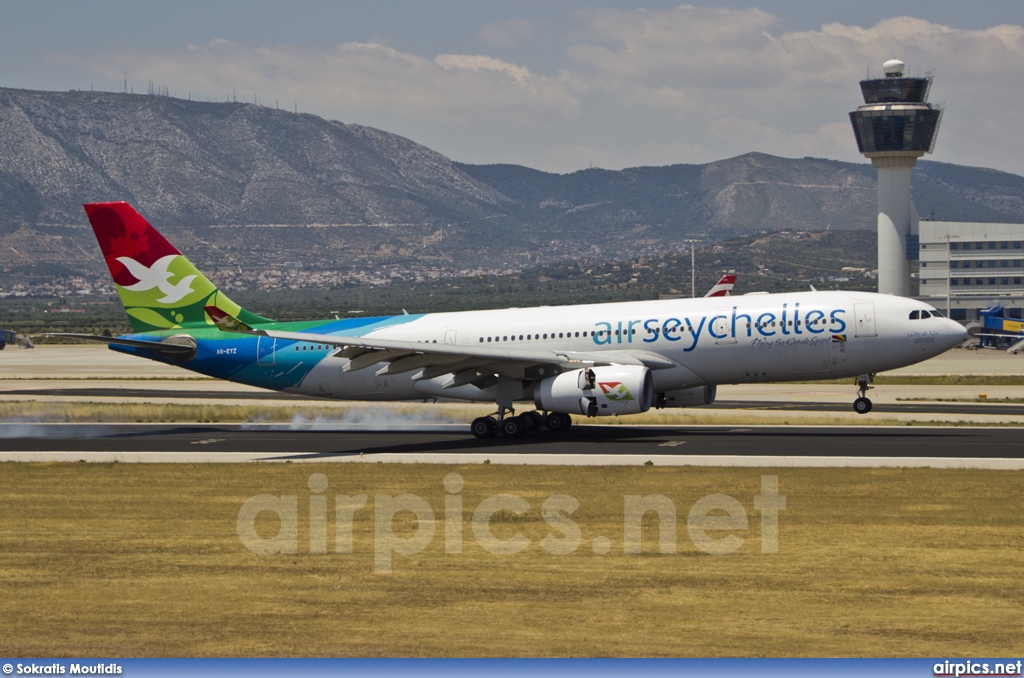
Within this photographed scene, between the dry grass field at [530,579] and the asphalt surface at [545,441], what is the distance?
6.83 metres

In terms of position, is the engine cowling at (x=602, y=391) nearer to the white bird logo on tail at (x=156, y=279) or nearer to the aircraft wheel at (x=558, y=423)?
the aircraft wheel at (x=558, y=423)

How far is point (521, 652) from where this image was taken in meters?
15.9

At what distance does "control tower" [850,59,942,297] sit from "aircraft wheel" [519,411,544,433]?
114 meters

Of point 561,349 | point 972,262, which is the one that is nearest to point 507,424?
point 561,349

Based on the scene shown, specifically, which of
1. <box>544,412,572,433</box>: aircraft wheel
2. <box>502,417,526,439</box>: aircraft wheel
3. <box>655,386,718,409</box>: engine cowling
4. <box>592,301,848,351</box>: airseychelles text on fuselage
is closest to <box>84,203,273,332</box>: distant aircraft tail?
<box>502,417,526,439</box>: aircraft wheel

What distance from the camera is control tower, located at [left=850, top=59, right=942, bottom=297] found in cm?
14912

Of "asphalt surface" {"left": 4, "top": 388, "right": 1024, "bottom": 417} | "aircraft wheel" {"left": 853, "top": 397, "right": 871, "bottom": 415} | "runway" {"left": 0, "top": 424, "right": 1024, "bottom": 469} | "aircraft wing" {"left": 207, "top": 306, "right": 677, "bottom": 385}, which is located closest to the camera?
"runway" {"left": 0, "top": 424, "right": 1024, "bottom": 469}

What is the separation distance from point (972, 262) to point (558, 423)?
424 ft

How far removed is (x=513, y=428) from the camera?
42719 millimetres

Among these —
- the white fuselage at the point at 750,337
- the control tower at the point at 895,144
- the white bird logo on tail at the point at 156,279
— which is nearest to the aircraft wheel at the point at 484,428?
the white fuselage at the point at 750,337

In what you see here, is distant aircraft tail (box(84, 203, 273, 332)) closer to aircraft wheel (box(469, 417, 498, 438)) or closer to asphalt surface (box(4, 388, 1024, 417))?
asphalt surface (box(4, 388, 1024, 417))

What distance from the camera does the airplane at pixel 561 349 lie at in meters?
40.7

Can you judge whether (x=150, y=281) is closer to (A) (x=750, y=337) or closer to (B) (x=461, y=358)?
(B) (x=461, y=358)

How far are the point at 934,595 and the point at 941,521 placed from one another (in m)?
6.77
